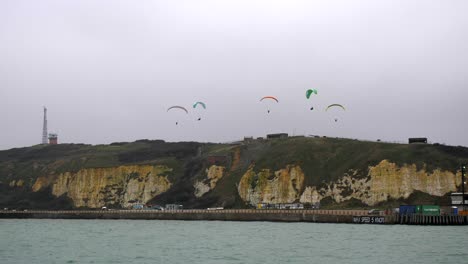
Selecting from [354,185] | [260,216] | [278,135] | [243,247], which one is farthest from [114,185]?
[243,247]

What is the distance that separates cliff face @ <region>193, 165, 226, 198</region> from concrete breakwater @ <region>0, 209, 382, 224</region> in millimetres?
12474

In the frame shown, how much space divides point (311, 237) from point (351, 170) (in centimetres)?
4303

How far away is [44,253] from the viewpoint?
47.2 metres

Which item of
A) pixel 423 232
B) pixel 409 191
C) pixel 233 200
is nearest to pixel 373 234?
pixel 423 232

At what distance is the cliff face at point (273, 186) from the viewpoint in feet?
336

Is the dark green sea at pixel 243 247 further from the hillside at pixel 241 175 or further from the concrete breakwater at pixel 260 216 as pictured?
the hillside at pixel 241 175

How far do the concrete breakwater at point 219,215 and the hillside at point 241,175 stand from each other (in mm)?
8146

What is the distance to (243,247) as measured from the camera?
49719 millimetres

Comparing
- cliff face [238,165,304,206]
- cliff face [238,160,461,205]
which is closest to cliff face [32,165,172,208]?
cliff face [238,165,304,206]

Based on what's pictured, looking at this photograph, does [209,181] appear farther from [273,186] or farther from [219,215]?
[219,215]

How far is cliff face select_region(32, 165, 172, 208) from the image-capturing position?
4611 inches

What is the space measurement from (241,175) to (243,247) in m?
59.6

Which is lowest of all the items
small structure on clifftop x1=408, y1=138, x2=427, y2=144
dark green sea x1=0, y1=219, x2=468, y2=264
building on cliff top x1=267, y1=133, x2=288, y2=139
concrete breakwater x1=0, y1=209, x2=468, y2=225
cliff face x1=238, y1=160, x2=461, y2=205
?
dark green sea x1=0, y1=219, x2=468, y2=264

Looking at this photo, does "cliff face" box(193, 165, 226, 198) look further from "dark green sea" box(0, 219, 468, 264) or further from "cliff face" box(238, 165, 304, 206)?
"dark green sea" box(0, 219, 468, 264)
